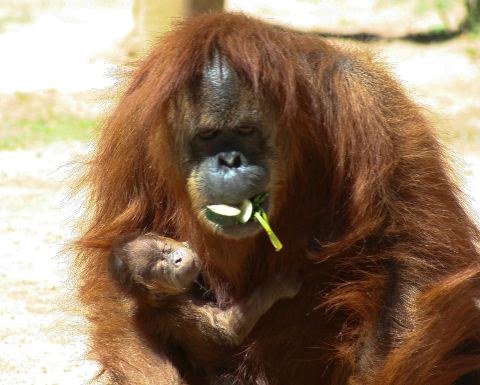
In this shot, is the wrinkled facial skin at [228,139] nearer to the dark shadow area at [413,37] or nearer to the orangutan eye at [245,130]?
the orangutan eye at [245,130]

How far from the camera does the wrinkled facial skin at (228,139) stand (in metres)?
3.86

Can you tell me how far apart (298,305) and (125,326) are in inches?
30.9

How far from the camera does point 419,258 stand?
13.1ft

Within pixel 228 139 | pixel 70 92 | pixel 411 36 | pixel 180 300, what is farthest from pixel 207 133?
pixel 411 36

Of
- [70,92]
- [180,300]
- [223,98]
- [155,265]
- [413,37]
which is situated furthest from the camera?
[413,37]

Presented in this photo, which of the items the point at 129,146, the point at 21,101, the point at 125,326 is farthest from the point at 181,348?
the point at 21,101

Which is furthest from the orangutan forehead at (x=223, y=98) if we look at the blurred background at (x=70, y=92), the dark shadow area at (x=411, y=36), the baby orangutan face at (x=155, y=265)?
the dark shadow area at (x=411, y=36)

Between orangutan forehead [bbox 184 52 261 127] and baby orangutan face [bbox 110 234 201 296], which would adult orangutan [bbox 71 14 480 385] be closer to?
orangutan forehead [bbox 184 52 261 127]

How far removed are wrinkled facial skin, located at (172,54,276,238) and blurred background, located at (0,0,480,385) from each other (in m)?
0.93

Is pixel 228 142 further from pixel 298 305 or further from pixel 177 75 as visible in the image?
pixel 298 305

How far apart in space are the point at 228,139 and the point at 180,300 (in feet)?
2.59

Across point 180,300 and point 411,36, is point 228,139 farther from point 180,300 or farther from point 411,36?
point 411,36

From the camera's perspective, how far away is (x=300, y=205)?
425 cm

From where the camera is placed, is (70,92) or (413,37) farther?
(413,37)
